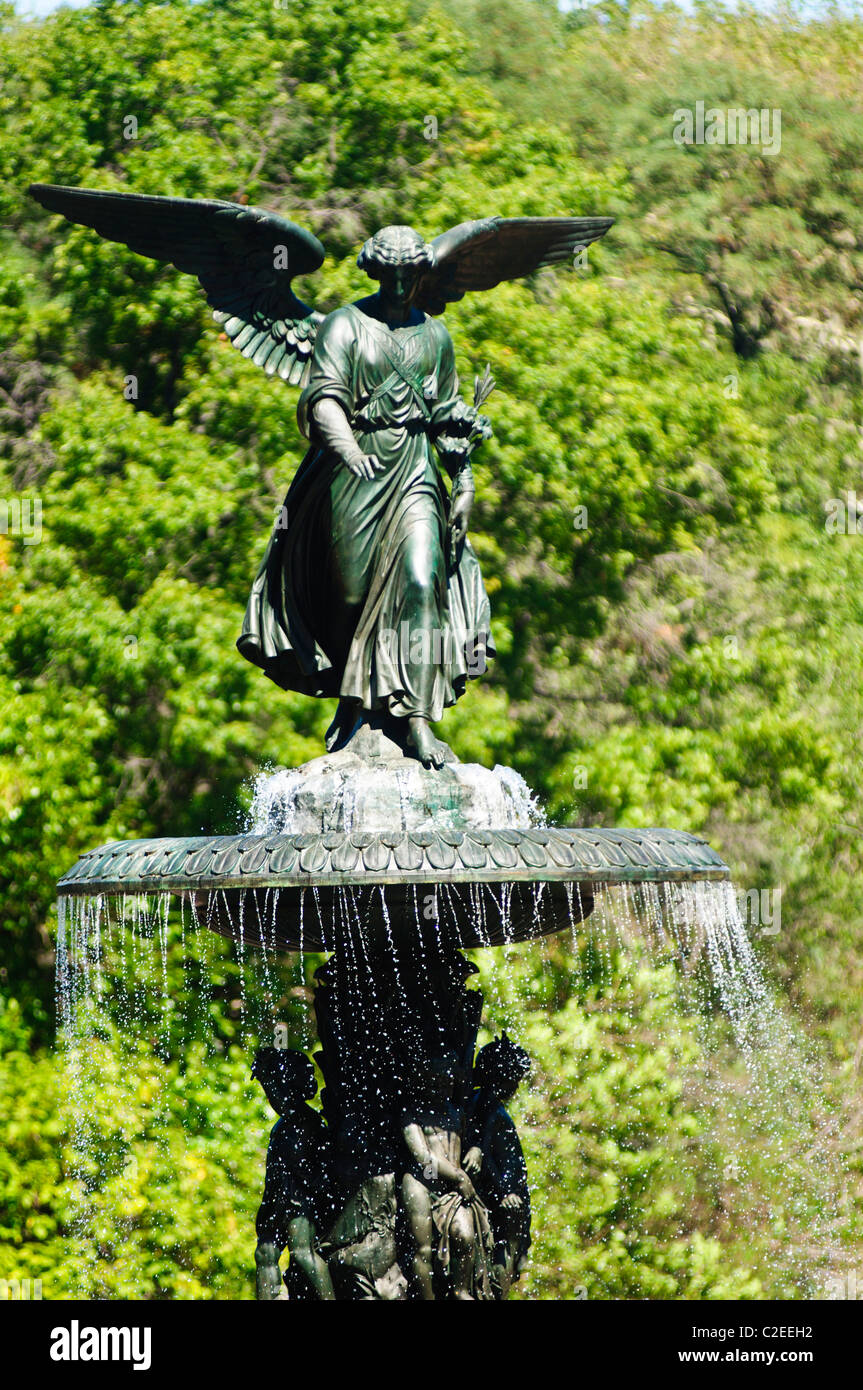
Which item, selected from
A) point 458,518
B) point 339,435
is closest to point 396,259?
point 339,435

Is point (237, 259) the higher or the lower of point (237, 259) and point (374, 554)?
the higher

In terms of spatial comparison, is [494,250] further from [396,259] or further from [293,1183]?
[293,1183]

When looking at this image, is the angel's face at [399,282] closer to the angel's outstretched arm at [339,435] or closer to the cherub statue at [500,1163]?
the angel's outstretched arm at [339,435]

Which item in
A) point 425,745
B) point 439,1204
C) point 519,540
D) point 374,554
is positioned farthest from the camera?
point 519,540

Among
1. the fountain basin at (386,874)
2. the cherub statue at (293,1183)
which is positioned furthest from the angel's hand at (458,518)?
the cherub statue at (293,1183)

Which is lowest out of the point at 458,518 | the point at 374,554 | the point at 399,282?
the point at 374,554

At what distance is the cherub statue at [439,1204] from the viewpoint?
6.02m

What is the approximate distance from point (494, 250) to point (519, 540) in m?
6.60

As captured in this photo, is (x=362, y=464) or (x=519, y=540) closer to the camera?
(x=362, y=464)

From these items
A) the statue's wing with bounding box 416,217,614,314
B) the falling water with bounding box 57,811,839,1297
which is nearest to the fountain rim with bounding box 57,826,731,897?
the statue's wing with bounding box 416,217,614,314

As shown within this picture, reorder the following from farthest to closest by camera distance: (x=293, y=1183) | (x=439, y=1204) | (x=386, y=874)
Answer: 1. (x=293, y=1183)
2. (x=439, y=1204)
3. (x=386, y=874)

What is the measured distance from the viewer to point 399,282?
22.8ft

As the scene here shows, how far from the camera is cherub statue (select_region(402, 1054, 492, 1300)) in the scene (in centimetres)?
602

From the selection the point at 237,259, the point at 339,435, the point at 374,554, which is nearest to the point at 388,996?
the point at 374,554
